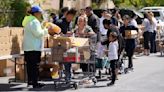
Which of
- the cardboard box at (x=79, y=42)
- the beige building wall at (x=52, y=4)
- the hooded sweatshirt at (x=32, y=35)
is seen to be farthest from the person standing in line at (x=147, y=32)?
the beige building wall at (x=52, y=4)

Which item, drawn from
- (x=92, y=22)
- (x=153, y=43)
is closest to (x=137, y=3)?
(x=153, y=43)

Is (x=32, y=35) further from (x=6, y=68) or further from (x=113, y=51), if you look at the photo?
(x=6, y=68)

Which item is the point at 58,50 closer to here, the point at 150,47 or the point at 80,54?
the point at 80,54

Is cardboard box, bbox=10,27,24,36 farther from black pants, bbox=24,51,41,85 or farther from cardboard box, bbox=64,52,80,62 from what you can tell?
cardboard box, bbox=64,52,80,62

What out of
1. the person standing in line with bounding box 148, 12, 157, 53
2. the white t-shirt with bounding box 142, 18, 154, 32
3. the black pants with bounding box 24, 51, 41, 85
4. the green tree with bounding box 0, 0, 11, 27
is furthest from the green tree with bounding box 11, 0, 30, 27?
the black pants with bounding box 24, 51, 41, 85

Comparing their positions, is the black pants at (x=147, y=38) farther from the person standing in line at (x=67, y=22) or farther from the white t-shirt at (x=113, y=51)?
the white t-shirt at (x=113, y=51)

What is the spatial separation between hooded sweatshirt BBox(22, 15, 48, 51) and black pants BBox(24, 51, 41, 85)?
0.44 ft

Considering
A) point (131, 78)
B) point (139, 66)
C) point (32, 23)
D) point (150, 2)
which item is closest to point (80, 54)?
point (32, 23)

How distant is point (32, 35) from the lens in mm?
12773

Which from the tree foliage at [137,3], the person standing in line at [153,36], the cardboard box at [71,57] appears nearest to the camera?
the cardboard box at [71,57]

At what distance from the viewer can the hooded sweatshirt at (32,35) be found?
12.7 metres

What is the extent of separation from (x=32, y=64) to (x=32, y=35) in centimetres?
68

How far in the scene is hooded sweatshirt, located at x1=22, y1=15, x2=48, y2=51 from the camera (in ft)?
41.7

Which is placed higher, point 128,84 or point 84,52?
point 84,52
